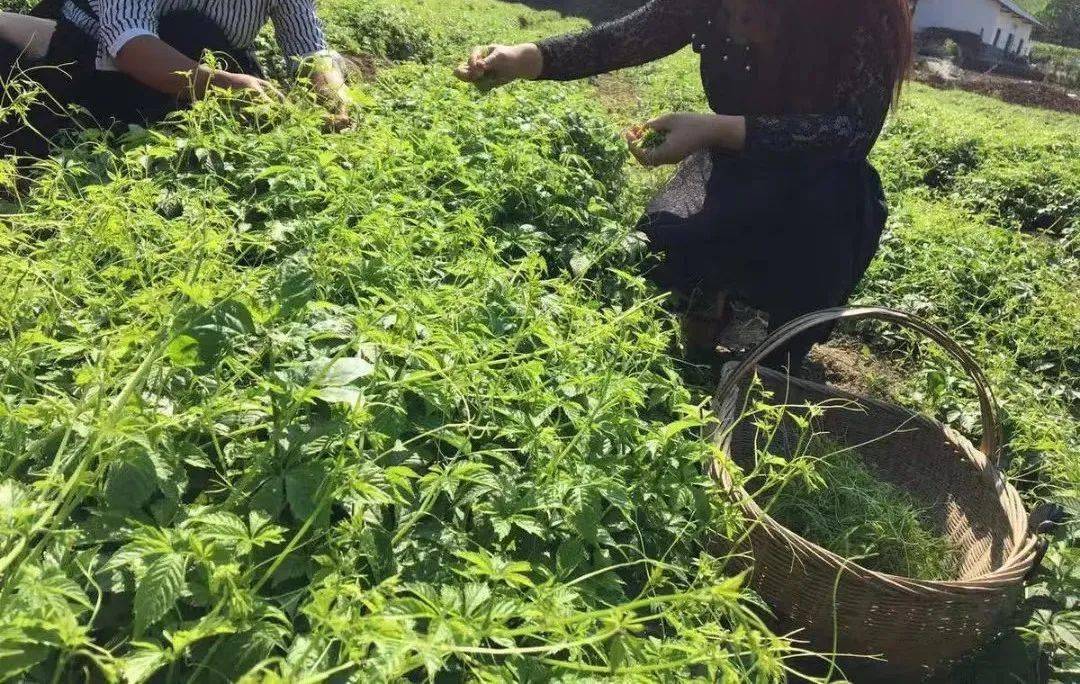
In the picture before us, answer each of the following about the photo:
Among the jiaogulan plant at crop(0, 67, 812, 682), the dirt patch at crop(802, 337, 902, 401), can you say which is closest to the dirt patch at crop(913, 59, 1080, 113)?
the dirt patch at crop(802, 337, 902, 401)

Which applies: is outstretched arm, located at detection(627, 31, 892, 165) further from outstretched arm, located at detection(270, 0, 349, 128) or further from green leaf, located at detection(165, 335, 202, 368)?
green leaf, located at detection(165, 335, 202, 368)

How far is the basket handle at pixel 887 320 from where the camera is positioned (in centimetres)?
212

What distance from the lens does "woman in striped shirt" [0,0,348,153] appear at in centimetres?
269

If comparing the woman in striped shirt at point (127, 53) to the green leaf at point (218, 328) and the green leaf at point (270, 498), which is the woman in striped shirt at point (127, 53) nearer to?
the green leaf at point (218, 328)

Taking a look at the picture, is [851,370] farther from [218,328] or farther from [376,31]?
[376,31]

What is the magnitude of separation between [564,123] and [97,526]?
2.49 metres

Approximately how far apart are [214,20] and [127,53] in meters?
0.41

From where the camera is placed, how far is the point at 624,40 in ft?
10.5

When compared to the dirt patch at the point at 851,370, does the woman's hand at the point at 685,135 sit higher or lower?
higher

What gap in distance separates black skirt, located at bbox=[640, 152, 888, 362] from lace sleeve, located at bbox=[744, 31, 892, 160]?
75 mm

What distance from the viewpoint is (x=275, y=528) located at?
3.73 feet

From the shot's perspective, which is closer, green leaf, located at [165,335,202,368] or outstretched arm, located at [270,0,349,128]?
green leaf, located at [165,335,202,368]

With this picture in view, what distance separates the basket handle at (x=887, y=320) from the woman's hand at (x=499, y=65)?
1390 mm

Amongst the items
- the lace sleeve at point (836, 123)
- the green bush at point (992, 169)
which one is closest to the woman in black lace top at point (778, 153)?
the lace sleeve at point (836, 123)
